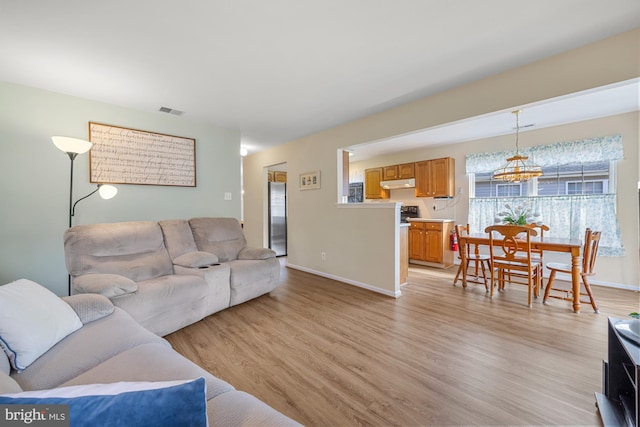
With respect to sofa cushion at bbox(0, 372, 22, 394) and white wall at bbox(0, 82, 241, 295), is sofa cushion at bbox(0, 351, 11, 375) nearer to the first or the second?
sofa cushion at bbox(0, 372, 22, 394)

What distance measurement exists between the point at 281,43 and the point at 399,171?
13.7 feet

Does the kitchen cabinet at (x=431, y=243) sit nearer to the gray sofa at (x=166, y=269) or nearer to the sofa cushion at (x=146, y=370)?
the gray sofa at (x=166, y=269)

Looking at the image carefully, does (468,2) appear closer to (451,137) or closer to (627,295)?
(451,137)

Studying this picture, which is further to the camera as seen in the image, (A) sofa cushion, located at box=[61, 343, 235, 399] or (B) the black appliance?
(B) the black appliance

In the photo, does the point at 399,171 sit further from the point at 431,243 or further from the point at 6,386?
the point at 6,386

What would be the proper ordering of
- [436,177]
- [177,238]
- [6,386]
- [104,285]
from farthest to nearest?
[436,177] < [177,238] < [104,285] < [6,386]

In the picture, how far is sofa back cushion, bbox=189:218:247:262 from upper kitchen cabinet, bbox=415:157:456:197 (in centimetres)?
365

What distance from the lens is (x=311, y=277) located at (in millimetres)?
4234

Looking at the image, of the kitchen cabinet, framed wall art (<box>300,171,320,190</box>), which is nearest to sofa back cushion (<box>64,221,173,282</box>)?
framed wall art (<box>300,171,320,190</box>)

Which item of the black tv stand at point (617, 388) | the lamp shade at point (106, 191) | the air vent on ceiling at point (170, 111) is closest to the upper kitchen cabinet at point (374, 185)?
the air vent on ceiling at point (170, 111)

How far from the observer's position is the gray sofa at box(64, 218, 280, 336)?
2.12 metres

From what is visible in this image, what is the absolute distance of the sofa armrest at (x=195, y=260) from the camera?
8.89 feet

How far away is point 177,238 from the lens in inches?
119

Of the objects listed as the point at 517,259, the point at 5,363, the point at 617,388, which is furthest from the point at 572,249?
the point at 5,363
